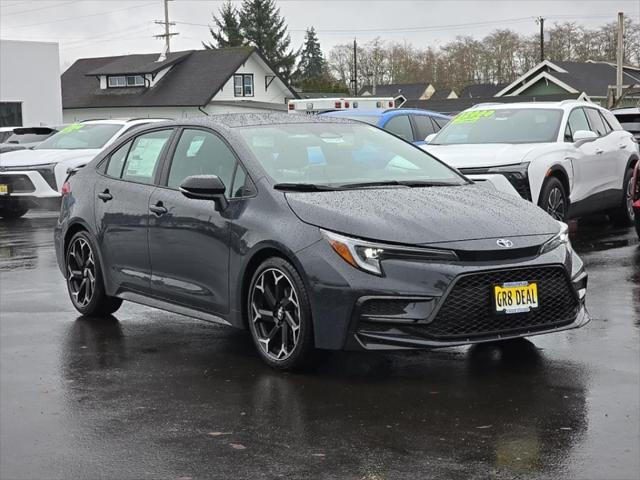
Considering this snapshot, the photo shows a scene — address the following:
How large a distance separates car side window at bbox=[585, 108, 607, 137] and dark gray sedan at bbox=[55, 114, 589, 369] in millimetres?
6866

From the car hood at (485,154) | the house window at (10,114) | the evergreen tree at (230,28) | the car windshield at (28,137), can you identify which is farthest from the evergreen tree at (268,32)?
the car hood at (485,154)

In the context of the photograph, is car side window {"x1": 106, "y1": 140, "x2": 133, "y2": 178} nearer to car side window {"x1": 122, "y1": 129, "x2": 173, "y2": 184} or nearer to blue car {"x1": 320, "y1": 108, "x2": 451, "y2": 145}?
car side window {"x1": 122, "y1": 129, "x2": 173, "y2": 184}

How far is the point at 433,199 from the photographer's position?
6.80 metres

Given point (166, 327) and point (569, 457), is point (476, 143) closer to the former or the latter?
point (166, 327)

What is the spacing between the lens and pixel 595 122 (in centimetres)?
1443

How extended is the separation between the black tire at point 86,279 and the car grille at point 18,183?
9.38 m

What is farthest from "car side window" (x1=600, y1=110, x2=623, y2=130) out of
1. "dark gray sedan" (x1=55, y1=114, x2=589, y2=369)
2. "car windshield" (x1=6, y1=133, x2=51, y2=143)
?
"car windshield" (x1=6, y1=133, x2=51, y2=143)

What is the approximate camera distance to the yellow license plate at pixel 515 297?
20.3 ft

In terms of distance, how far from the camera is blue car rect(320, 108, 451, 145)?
17703 millimetres

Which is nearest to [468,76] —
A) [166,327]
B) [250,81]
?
[250,81]

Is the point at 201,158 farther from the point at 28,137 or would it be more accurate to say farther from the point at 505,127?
the point at 28,137

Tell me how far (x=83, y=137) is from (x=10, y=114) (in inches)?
1084

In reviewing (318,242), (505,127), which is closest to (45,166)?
(505,127)

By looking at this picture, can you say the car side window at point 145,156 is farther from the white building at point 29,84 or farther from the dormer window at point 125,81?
the dormer window at point 125,81
